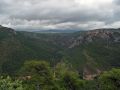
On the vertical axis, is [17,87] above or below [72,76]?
above

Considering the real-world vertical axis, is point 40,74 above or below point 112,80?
above

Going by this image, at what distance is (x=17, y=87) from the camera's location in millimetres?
44031

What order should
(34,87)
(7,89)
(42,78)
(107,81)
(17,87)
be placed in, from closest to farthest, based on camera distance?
(7,89) < (17,87) < (42,78) < (107,81) < (34,87)

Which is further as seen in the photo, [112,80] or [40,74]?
[112,80]

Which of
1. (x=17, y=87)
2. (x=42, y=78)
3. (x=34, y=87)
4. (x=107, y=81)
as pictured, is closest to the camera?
(x=17, y=87)

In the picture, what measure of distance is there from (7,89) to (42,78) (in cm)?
5721

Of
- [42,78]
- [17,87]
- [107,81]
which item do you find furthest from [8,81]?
[107,81]

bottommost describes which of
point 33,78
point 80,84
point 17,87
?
point 80,84

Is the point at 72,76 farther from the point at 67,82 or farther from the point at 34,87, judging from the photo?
the point at 34,87

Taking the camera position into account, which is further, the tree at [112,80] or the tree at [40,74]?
the tree at [112,80]

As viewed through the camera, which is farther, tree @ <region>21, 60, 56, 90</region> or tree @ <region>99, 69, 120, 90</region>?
tree @ <region>99, 69, 120, 90</region>

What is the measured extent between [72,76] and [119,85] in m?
21.9

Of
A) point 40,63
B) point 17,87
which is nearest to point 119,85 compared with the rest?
point 40,63

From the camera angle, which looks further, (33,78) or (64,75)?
(64,75)
